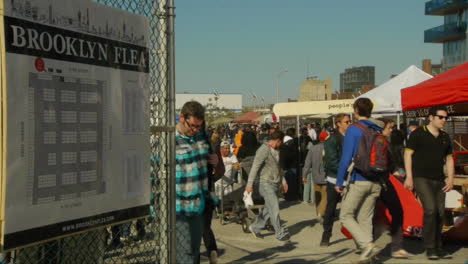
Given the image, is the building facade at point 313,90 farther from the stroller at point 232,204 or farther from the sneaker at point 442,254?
the sneaker at point 442,254

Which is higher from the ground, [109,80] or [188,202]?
[109,80]

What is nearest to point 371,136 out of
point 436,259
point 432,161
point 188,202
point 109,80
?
point 432,161

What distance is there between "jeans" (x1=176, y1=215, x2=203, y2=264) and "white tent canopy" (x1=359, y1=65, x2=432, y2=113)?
1132cm

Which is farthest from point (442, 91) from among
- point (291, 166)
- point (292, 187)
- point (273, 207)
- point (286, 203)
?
point (291, 166)

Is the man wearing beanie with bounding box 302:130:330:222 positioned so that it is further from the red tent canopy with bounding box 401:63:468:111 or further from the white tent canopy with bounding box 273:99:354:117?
the white tent canopy with bounding box 273:99:354:117

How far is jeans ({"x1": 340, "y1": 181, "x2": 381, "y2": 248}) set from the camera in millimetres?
6732

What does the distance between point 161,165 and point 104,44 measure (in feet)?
3.95

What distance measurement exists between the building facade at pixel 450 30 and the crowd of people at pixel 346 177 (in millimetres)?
49937

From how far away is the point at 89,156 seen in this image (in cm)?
345

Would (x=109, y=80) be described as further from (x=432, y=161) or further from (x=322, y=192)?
(x=322, y=192)

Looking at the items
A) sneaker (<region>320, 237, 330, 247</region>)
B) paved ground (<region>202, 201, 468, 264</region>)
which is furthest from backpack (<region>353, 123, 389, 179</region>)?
sneaker (<region>320, 237, 330, 247</region>)

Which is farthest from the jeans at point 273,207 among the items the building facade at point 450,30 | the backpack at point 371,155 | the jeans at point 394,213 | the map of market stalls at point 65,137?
the building facade at point 450,30

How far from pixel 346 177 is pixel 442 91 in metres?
2.76

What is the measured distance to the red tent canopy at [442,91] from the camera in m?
8.32
